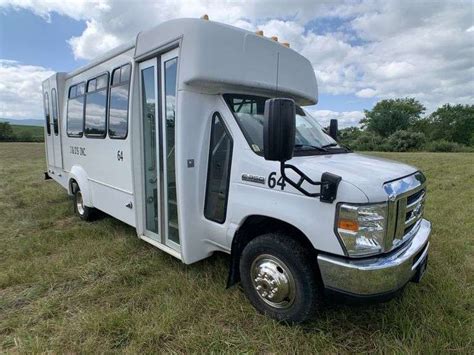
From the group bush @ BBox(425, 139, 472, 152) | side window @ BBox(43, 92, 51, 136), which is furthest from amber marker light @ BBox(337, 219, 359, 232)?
bush @ BBox(425, 139, 472, 152)

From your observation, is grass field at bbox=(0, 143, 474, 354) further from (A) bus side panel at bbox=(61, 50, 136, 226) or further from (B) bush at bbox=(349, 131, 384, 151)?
(B) bush at bbox=(349, 131, 384, 151)

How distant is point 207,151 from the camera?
3459mm

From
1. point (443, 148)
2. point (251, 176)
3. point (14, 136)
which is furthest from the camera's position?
point (14, 136)

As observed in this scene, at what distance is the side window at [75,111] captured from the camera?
5750 mm

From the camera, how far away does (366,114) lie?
56.9 meters

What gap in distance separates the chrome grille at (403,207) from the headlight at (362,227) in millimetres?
79

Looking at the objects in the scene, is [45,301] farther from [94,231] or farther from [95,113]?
[95,113]

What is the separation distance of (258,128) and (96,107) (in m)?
3.28

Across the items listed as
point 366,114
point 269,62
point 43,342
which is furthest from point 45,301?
point 366,114

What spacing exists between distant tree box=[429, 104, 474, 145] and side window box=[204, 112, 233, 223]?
59.3m

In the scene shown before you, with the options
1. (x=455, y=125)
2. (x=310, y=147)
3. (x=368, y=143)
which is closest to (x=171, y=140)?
(x=310, y=147)

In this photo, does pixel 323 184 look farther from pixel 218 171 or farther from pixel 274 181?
pixel 218 171

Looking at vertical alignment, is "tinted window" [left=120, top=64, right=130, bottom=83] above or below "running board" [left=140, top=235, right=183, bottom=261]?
above

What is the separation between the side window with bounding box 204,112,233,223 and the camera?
328 cm
